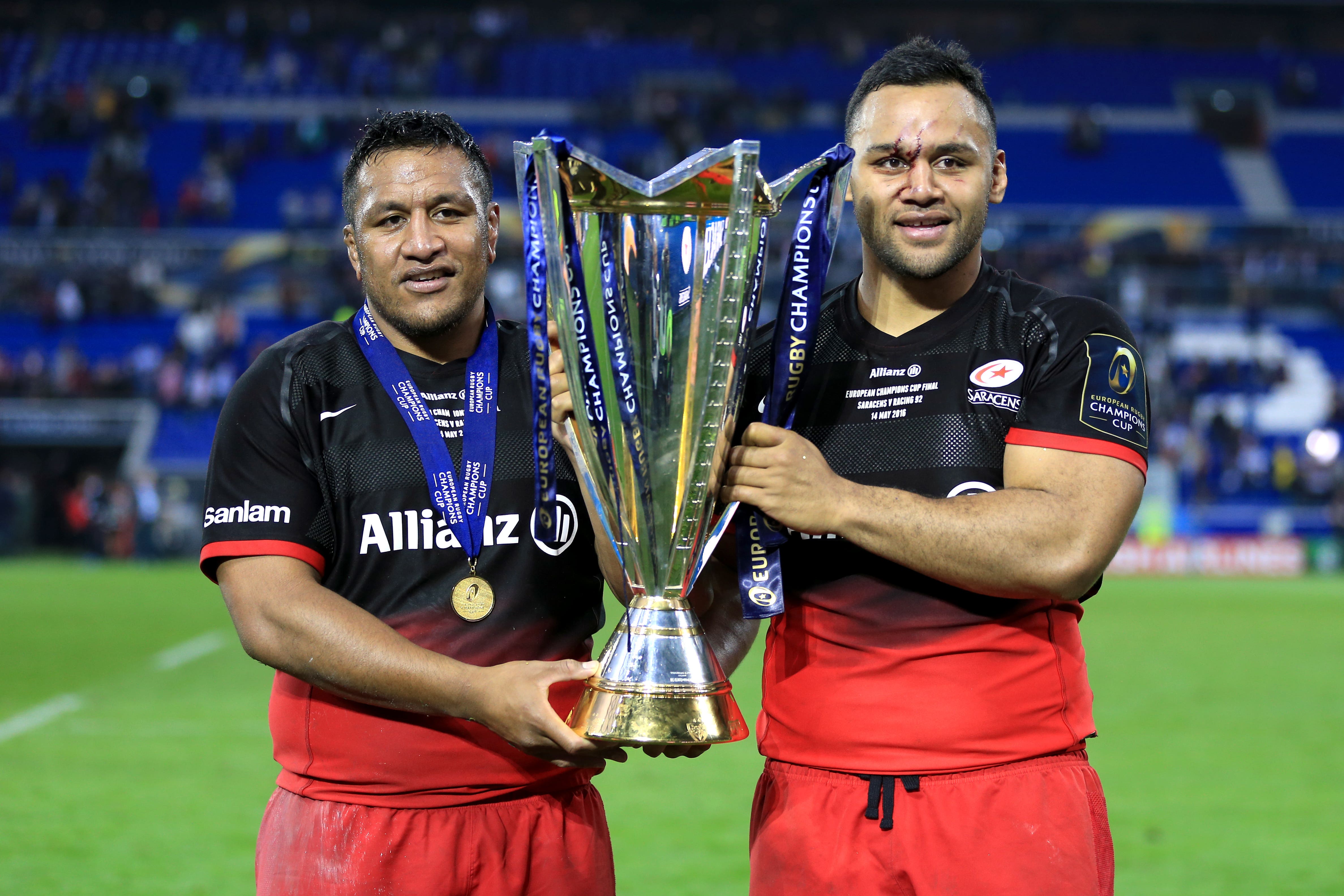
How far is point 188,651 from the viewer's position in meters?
11.0

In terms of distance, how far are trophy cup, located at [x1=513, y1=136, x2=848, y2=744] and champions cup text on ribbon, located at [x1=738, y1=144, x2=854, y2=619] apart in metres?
0.03

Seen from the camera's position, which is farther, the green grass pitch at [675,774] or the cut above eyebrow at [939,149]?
the green grass pitch at [675,774]

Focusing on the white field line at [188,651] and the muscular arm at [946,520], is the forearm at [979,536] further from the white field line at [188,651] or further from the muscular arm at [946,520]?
the white field line at [188,651]

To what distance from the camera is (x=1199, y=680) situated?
9891 mm

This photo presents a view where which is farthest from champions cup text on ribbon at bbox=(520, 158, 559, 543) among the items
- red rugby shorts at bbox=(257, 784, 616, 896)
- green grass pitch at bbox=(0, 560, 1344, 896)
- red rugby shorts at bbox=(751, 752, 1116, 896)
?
green grass pitch at bbox=(0, 560, 1344, 896)

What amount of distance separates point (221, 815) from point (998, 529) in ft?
15.7

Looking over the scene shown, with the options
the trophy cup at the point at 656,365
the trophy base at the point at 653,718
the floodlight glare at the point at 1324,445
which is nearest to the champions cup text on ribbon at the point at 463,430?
the trophy cup at the point at 656,365

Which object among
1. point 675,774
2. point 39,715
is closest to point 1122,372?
point 675,774

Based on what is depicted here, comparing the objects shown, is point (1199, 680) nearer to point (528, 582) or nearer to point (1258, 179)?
point (528, 582)

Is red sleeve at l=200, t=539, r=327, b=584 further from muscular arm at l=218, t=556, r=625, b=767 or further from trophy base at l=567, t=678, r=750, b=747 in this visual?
trophy base at l=567, t=678, r=750, b=747

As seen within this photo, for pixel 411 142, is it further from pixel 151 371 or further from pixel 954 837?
pixel 151 371

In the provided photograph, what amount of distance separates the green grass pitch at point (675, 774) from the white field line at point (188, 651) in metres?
0.11

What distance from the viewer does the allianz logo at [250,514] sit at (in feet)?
7.67

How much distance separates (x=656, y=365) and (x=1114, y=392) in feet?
2.50
